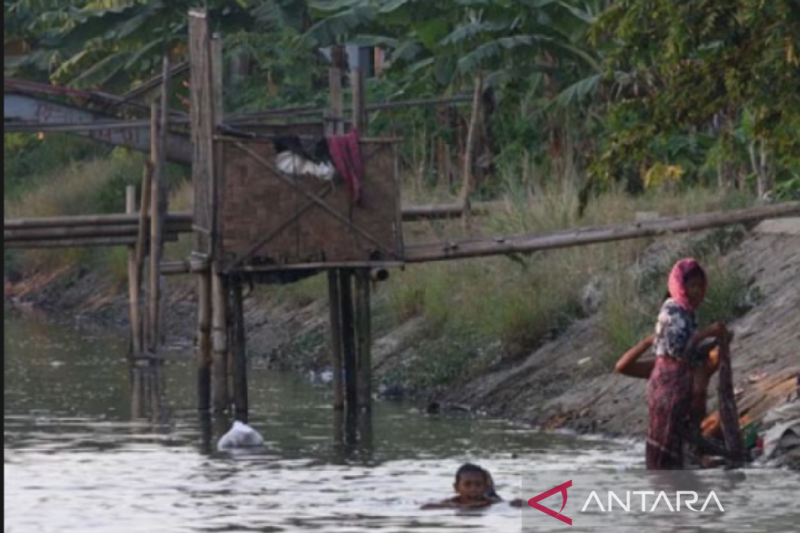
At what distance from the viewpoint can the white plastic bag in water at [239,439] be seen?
18.7 meters

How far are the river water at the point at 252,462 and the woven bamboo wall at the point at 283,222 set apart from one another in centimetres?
145

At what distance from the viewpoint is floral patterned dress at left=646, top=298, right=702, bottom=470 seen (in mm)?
15234

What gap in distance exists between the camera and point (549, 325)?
75.0 feet

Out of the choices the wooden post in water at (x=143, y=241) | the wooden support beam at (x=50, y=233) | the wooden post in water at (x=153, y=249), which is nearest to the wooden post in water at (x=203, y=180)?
the wooden post in water at (x=153, y=249)

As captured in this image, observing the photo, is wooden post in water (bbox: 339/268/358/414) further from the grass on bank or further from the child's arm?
the child's arm

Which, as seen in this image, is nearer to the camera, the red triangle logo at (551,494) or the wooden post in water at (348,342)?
the red triangle logo at (551,494)

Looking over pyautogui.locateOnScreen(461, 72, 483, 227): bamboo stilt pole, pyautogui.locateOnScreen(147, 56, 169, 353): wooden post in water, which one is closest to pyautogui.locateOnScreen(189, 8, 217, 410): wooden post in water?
pyautogui.locateOnScreen(147, 56, 169, 353): wooden post in water

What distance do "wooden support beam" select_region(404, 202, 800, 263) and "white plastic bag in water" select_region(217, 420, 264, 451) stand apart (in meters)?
2.92

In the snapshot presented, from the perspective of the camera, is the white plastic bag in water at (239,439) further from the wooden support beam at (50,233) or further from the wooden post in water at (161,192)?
the wooden support beam at (50,233)

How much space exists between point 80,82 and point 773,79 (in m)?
23.3

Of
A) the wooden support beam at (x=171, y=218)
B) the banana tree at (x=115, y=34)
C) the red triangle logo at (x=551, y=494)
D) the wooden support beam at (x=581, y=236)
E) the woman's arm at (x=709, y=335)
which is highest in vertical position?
the banana tree at (x=115, y=34)

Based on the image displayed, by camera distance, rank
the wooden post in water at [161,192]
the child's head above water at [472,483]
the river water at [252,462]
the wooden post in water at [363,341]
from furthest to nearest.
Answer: the wooden post in water at [161,192]
the wooden post in water at [363,341]
the river water at [252,462]
the child's head above water at [472,483]

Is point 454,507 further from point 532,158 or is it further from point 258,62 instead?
point 258,62

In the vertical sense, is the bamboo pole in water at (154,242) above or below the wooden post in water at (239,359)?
above
